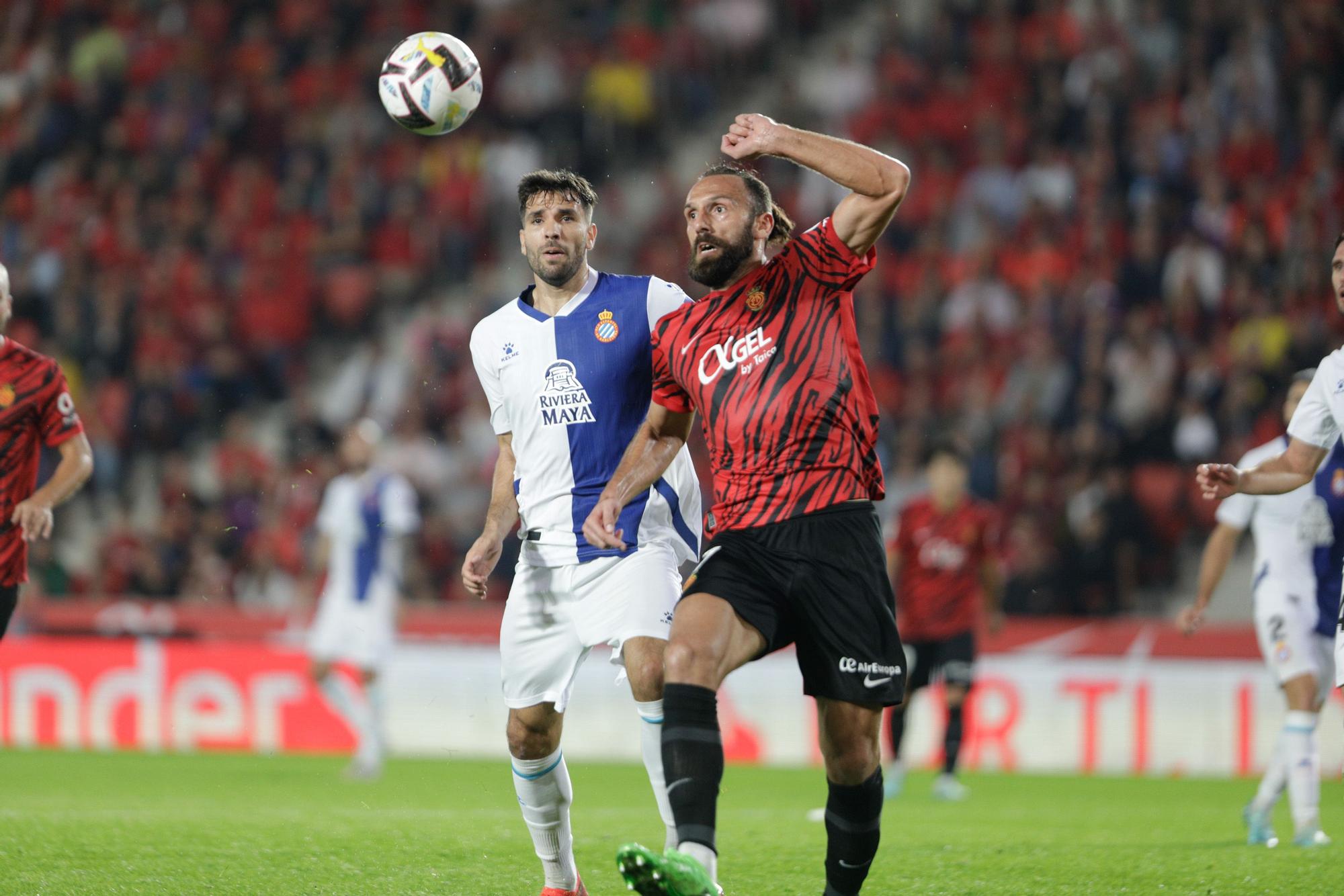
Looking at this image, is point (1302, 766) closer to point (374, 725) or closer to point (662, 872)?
point (662, 872)

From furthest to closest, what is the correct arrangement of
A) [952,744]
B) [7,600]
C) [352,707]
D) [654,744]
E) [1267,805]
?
[352,707]
[952,744]
[1267,805]
[7,600]
[654,744]

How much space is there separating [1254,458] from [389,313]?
11.2 meters

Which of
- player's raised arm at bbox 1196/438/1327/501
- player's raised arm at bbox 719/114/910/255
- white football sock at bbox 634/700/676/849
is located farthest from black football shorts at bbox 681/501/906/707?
player's raised arm at bbox 1196/438/1327/501

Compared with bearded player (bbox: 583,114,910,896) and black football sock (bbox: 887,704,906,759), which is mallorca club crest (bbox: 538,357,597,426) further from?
black football sock (bbox: 887,704,906,759)

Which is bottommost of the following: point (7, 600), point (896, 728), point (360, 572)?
point (896, 728)

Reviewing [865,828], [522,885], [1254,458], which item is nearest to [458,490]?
[1254,458]

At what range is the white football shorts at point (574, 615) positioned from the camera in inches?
227

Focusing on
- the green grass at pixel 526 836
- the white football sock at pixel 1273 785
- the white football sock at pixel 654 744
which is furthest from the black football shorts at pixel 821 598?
the white football sock at pixel 1273 785

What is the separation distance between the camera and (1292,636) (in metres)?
8.43

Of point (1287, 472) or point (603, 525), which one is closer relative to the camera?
A: point (603, 525)

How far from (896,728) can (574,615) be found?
5656 mm

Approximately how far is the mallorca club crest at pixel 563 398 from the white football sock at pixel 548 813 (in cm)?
120

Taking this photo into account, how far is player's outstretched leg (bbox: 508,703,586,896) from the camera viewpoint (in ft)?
19.6

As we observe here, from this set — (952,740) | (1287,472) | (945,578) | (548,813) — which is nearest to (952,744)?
(952,740)
